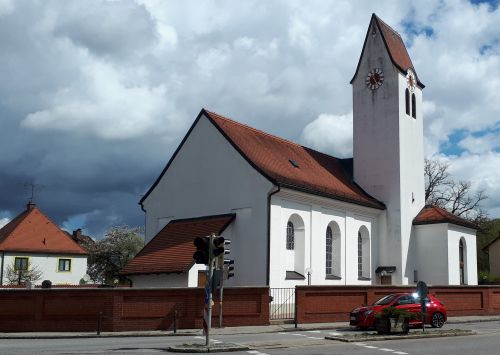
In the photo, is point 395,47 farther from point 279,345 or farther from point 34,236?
point 34,236

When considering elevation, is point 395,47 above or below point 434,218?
above

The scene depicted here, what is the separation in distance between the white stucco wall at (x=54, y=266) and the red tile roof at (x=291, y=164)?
28627 millimetres

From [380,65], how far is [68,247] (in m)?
34.1

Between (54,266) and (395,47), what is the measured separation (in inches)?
1417

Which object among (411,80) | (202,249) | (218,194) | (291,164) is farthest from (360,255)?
(202,249)

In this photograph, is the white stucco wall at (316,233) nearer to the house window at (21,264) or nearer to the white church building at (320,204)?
the white church building at (320,204)

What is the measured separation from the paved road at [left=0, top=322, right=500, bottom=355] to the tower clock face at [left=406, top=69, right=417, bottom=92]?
73.8 feet

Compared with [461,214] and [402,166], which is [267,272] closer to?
[402,166]

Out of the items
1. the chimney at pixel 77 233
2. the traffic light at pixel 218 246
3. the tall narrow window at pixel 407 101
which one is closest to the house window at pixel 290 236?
the tall narrow window at pixel 407 101

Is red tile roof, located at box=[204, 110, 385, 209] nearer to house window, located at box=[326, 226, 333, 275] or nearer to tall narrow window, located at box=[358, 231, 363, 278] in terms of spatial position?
→ house window, located at box=[326, 226, 333, 275]

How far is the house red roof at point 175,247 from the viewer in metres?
28.8

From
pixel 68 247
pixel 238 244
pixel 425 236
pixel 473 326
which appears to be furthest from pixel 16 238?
pixel 473 326

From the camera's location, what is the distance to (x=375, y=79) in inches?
1577

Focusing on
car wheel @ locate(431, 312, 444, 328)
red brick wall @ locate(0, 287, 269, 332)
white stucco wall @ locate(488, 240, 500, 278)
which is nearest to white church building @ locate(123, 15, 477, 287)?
red brick wall @ locate(0, 287, 269, 332)
